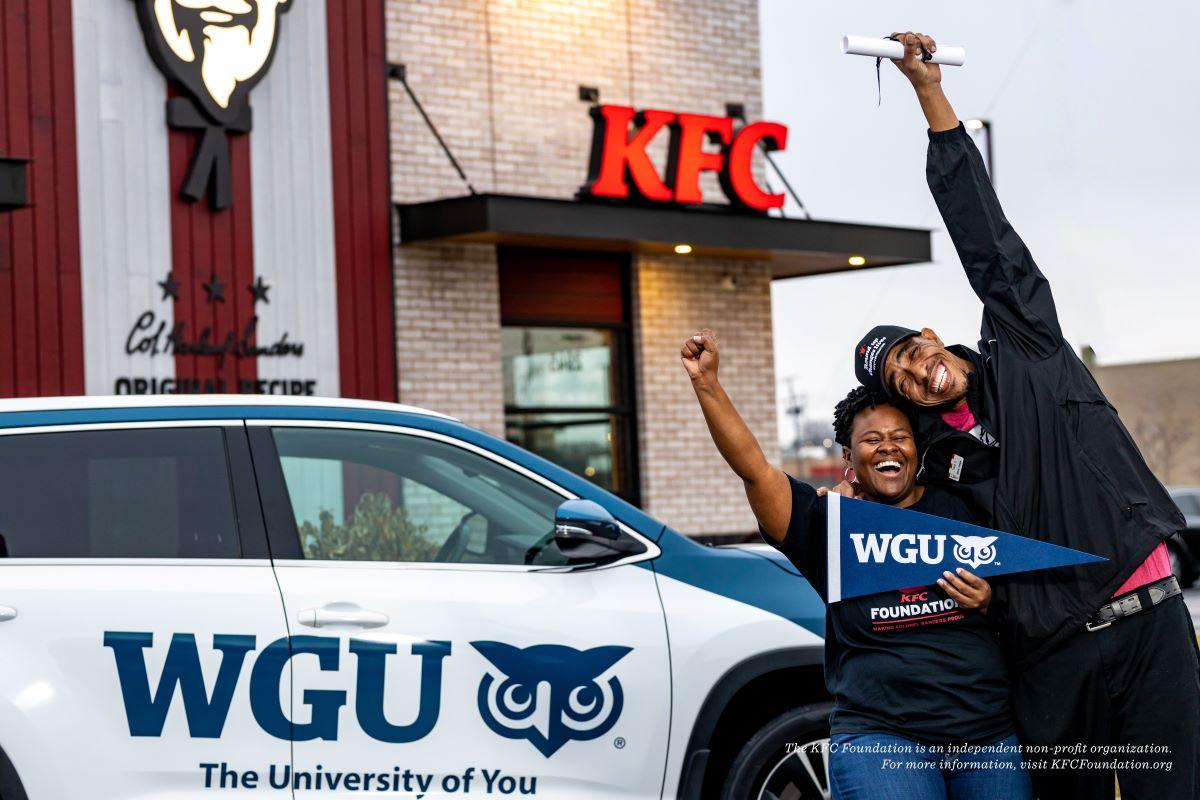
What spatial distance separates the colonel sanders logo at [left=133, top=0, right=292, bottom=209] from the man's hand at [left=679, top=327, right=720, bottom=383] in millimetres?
9432

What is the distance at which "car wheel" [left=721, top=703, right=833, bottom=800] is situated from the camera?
507 cm

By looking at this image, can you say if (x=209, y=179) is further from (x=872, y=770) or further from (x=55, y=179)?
(x=872, y=770)

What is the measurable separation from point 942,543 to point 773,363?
40.7 feet

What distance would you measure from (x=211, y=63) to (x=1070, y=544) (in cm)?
1033

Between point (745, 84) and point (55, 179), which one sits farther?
point (745, 84)

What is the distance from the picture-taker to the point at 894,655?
337 centimetres

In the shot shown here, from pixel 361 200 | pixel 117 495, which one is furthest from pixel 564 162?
pixel 117 495

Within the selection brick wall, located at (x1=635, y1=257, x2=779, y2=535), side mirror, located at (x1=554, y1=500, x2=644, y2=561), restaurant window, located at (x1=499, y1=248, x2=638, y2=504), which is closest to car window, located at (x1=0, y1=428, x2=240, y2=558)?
side mirror, located at (x1=554, y1=500, x2=644, y2=561)

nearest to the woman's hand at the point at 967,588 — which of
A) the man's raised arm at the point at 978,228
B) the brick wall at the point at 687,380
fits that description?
the man's raised arm at the point at 978,228

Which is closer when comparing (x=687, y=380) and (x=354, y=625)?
(x=354, y=625)

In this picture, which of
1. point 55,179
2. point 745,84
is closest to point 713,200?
point 745,84

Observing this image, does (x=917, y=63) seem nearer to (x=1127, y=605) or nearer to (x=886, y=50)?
(x=886, y=50)

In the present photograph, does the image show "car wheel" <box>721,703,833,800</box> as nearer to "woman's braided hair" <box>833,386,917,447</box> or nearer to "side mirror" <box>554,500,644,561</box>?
"side mirror" <box>554,500,644,561</box>

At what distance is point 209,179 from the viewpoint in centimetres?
1236
